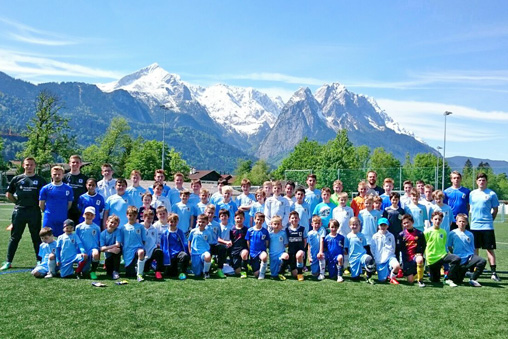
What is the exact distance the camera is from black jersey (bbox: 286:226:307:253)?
8.08 metres

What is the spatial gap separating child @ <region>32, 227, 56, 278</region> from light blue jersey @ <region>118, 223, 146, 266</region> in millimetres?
1063

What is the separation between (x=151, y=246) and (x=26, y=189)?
99.5 inches

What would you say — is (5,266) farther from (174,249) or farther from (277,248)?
(277,248)

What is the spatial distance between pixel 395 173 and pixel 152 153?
3970 cm

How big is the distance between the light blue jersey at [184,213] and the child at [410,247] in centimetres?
389

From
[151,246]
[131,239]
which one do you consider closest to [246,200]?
[151,246]

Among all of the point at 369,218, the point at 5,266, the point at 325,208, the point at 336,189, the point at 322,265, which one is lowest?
the point at 5,266

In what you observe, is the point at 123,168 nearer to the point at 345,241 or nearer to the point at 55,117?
the point at 55,117

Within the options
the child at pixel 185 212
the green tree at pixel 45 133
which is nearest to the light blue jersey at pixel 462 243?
the child at pixel 185 212

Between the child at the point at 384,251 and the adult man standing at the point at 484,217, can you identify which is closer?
the child at the point at 384,251

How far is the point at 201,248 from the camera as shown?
7.91 m

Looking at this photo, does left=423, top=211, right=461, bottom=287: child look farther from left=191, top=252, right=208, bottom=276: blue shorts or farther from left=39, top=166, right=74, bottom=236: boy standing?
left=39, top=166, right=74, bottom=236: boy standing

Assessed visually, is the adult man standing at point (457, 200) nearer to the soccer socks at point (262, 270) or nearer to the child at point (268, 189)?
the child at point (268, 189)

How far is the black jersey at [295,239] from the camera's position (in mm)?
8078
